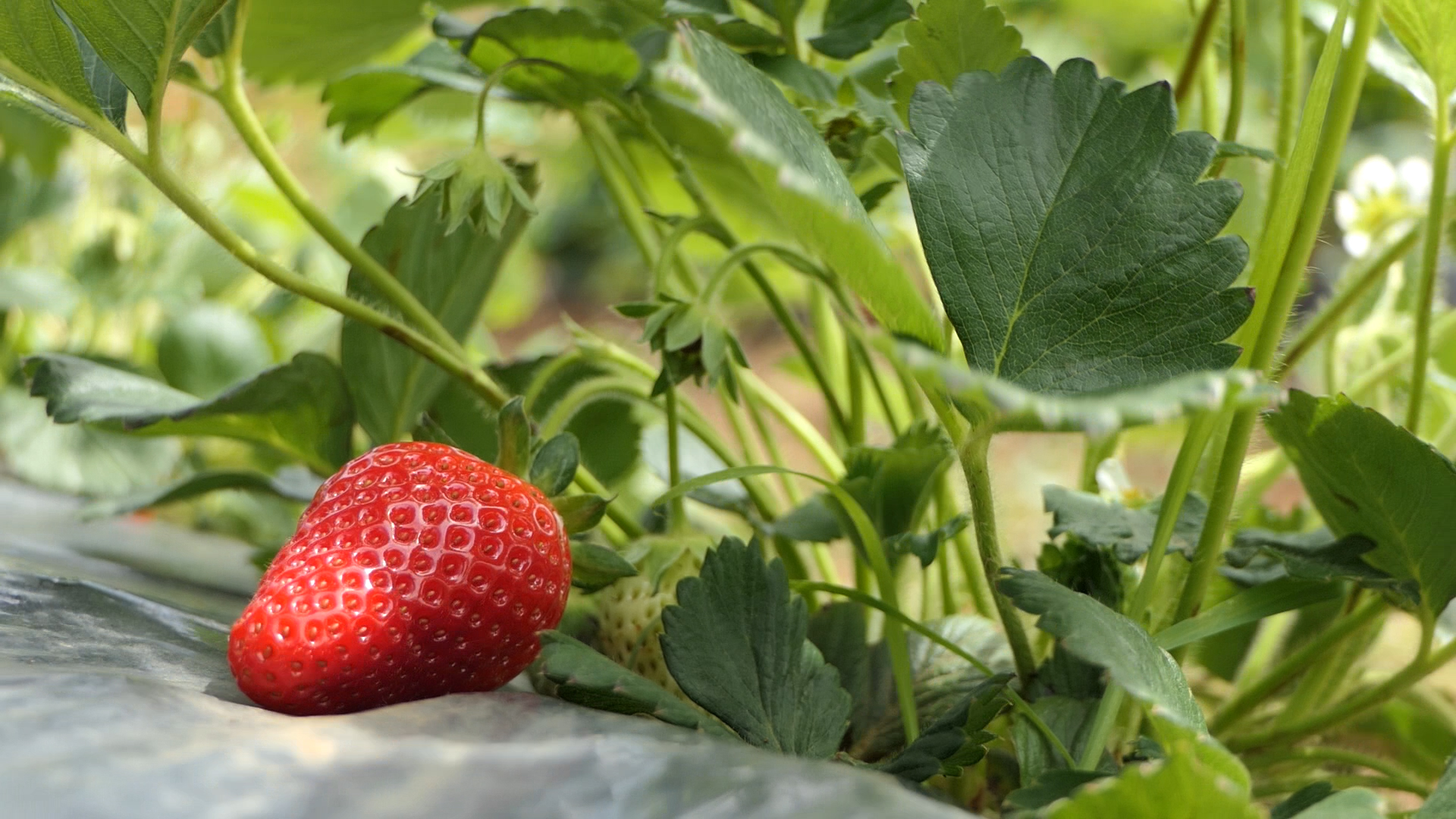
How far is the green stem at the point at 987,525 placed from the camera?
0.33 meters

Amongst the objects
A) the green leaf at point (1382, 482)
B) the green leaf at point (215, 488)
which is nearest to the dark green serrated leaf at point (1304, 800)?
the green leaf at point (1382, 482)

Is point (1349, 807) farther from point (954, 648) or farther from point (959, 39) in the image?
point (959, 39)

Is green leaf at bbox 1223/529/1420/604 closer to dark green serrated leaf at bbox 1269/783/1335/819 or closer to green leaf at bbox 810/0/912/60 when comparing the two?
dark green serrated leaf at bbox 1269/783/1335/819

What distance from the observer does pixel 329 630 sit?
34 cm

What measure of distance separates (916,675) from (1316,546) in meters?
0.16

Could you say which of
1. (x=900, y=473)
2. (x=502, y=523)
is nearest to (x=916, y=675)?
(x=900, y=473)

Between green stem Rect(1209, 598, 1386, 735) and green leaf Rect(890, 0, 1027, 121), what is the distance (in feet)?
0.84

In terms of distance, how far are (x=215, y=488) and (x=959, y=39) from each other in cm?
43

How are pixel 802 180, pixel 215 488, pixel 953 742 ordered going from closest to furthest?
pixel 802 180, pixel 953 742, pixel 215 488

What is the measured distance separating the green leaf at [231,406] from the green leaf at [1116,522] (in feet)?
1.06

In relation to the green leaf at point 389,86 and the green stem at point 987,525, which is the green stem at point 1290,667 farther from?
the green leaf at point 389,86

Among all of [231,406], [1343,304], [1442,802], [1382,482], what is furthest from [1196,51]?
[231,406]

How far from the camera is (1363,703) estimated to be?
45 centimetres

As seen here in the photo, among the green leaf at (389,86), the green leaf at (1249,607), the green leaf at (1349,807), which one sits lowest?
the green leaf at (1349,807)
